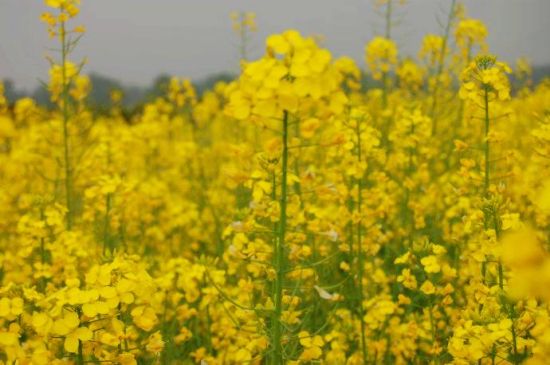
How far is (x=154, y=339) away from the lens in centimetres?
225

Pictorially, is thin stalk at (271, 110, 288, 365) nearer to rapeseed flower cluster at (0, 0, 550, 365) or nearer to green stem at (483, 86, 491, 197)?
rapeseed flower cluster at (0, 0, 550, 365)

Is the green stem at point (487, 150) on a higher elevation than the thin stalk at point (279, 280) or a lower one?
higher

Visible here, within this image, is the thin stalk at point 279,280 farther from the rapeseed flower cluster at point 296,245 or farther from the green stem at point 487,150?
the green stem at point 487,150

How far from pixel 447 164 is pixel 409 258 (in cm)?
469

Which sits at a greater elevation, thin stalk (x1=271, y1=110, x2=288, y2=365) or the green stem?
the green stem

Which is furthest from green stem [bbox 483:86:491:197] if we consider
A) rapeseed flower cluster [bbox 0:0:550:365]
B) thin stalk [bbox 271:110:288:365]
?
thin stalk [bbox 271:110:288:365]

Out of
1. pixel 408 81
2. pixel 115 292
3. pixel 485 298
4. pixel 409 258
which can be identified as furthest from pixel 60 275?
pixel 408 81

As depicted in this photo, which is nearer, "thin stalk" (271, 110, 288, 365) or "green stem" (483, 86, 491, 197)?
"thin stalk" (271, 110, 288, 365)

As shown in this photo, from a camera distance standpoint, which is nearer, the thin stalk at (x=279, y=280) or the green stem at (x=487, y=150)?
the thin stalk at (x=279, y=280)

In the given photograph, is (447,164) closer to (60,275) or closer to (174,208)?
(174,208)

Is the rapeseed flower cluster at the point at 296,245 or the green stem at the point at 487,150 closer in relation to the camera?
the rapeseed flower cluster at the point at 296,245

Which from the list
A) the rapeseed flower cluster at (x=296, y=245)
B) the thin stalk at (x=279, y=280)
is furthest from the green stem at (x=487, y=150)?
the thin stalk at (x=279, y=280)

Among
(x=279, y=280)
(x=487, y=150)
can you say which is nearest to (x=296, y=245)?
(x=279, y=280)

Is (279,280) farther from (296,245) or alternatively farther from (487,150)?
(487,150)
